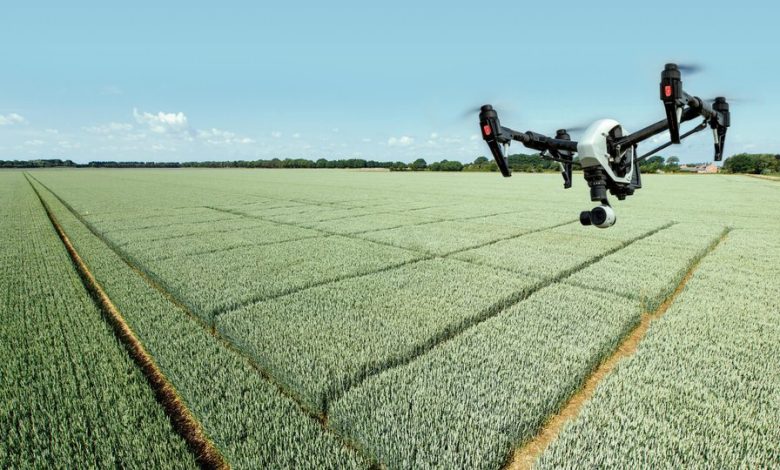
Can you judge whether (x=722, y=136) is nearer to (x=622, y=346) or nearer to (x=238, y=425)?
(x=622, y=346)

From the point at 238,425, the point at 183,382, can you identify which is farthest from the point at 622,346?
the point at 183,382

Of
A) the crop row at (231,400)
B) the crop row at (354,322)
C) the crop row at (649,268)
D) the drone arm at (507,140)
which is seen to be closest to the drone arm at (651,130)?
the drone arm at (507,140)

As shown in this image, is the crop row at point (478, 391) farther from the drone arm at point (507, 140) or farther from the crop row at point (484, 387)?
the drone arm at point (507, 140)

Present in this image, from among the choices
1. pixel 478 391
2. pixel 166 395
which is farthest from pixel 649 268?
pixel 166 395

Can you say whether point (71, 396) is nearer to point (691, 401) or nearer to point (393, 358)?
point (393, 358)

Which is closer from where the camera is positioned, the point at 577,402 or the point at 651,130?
the point at 651,130

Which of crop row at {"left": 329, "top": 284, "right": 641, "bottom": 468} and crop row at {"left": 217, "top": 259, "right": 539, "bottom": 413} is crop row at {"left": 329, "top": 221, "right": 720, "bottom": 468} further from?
crop row at {"left": 217, "top": 259, "right": 539, "bottom": 413}

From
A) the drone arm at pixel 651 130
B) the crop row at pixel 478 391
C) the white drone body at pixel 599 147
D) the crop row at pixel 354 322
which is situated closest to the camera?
the crop row at pixel 478 391

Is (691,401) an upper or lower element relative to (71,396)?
upper

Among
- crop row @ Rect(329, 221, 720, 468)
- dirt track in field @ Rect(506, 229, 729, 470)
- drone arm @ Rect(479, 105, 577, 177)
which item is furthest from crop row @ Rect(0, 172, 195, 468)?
drone arm @ Rect(479, 105, 577, 177)
